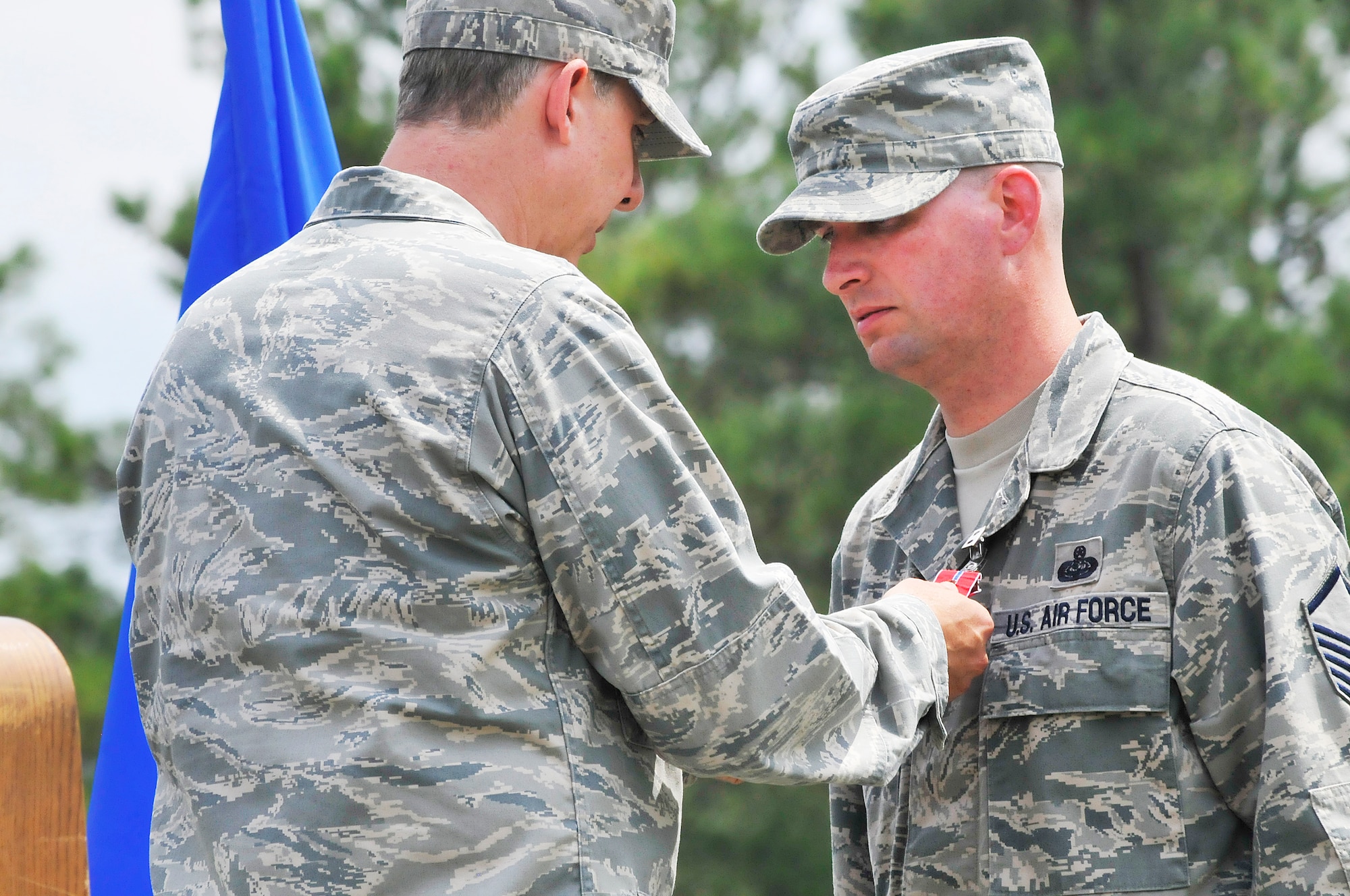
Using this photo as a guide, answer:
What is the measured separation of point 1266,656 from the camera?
2262 mm

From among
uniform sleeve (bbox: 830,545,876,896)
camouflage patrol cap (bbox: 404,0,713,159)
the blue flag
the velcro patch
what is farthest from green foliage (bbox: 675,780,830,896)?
camouflage patrol cap (bbox: 404,0,713,159)

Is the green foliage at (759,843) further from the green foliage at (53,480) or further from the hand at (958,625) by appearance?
the hand at (958,625)

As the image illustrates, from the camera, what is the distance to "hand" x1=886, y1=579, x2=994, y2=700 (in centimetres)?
238

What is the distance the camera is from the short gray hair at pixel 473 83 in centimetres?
217

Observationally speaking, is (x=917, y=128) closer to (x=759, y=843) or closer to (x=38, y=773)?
(x=38, y=773)

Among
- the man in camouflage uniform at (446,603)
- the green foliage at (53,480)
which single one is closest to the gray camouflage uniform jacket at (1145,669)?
the man in camouflage uniform at (446,603)

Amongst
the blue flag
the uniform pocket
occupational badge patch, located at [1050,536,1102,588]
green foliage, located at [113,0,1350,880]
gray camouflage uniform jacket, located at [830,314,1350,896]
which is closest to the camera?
gray camouflage uniform jacket, located at [830,314,1350,896]

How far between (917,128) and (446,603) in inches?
56.1

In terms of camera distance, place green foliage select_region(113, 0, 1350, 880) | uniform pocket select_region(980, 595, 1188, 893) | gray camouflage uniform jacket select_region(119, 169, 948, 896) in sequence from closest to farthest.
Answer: gray camouflage uniform jacket select_region(119, 169, 948, 896) → uniform pocket select_region(980, 595, 1188, 893) → green foliage select_region(113, 0, 1350, 880)

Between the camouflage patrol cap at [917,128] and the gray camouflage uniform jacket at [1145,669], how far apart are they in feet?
1.37

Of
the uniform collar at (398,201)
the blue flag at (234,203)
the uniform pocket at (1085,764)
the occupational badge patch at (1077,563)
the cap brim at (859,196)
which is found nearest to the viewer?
the uniform collar at (398,201)

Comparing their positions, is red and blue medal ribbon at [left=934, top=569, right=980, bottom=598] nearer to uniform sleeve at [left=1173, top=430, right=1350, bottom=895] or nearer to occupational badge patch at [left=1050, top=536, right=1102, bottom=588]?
occupational badge patch at [left=1050, top=536, right=1102, bottom=588]

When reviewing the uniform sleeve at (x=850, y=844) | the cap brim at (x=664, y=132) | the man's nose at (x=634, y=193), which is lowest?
the uniform sleeve at (x=850, y=844)

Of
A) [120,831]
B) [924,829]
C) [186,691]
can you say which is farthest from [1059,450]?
[120,831]
